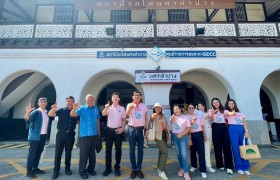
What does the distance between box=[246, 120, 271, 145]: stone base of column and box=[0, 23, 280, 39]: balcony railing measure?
15.7ft

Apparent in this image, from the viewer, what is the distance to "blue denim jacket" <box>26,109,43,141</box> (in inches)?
174

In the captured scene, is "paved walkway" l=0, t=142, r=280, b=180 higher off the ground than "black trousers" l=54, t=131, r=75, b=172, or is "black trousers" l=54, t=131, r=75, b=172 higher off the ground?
"black trousers" l=54, t=131, r=75, b=172

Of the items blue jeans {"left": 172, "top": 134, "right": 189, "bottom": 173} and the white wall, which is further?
the white wall

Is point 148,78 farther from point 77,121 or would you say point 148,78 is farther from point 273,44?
point 273,44

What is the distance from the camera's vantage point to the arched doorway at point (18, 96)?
9.98 m

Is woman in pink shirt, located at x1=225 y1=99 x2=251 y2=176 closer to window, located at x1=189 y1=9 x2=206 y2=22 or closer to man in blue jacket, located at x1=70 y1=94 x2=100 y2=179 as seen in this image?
man in blue jacket, located at x1=70 y1=94 x2=100 y2=179

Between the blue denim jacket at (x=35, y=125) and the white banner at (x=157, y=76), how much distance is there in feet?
16.9

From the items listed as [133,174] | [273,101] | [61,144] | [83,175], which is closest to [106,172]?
[83,175]

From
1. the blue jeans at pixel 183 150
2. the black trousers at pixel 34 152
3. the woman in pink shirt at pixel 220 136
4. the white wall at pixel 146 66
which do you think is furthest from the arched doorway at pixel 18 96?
the woman in pink shirt at pixel 220 136

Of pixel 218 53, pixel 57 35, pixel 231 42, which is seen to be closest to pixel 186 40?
pixel 218 53

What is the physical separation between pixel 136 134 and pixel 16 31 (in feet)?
31.6

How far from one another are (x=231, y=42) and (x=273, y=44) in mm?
2295

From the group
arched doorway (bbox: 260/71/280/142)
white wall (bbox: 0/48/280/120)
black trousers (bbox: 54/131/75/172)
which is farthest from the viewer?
arched doorway (bbox: 260/71/280/142)

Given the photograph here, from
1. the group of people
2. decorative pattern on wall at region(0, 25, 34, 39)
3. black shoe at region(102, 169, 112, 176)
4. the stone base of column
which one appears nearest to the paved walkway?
black shoe at region(102, 169, 112, 176)
